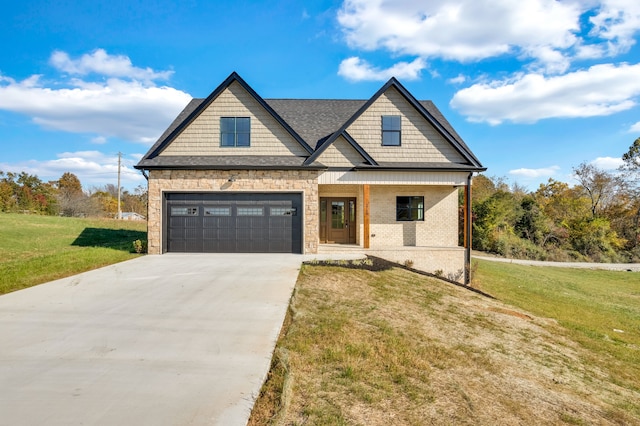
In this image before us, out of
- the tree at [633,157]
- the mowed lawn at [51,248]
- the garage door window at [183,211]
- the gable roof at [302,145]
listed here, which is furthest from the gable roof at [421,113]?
the tree at [633,157]

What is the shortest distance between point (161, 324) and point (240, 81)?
1136 cm

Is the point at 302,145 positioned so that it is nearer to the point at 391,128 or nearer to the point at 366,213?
the point at 366,213

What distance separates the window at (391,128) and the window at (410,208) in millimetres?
2748

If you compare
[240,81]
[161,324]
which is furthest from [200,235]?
[161,324]

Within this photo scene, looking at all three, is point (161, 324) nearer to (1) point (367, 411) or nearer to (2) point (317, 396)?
(2) point (317, 396)

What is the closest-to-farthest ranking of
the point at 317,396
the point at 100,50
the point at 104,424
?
the point at 104,424 → the point at 317,396 → the point at 100,50

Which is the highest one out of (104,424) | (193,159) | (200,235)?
(193,159)

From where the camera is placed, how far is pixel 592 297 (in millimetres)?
14719

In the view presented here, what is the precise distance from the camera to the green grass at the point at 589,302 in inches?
273

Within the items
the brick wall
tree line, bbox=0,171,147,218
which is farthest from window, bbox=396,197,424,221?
tree line, bbox=0,171,147,218

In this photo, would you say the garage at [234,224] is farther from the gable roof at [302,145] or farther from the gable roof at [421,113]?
the gable roof at [421,113]

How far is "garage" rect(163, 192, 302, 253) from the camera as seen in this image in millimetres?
14578

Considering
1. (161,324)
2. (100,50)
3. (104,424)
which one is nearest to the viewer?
(104,424)

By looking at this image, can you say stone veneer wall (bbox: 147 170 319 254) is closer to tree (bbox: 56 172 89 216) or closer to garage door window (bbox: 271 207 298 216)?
garage door window (bbox: 271 207 298 216)
